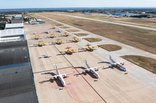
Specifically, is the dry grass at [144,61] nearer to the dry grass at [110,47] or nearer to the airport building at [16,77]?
the dry grass at [110,47]

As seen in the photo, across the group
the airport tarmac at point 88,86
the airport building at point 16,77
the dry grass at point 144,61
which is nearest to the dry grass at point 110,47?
the dry grass at point 144,61

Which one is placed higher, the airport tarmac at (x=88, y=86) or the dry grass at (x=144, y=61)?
the dry grass at (x=144, y=61)

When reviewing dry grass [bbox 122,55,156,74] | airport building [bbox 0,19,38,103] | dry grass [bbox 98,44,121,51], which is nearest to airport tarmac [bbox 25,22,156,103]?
airport building [bbox 0,19,38,103]

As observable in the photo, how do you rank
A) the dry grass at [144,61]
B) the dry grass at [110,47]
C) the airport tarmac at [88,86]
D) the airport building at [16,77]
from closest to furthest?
1. the airport tarmac at [88,86]
2. the airport building at [16,77]
3. the dry grass at [144,61]
4. the dry grass at [110,47]

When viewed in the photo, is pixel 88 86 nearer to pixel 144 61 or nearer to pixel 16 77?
pixel 16 77

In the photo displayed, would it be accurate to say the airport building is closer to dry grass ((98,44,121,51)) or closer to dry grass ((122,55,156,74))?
dry grass ((98,44,121,51))

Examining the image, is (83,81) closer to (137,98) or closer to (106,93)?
(106,93)

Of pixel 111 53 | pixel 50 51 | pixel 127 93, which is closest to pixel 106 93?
pixel 127 93

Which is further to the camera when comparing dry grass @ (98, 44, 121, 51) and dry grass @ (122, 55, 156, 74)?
dry grass @ (98, 44, 121, 51)
